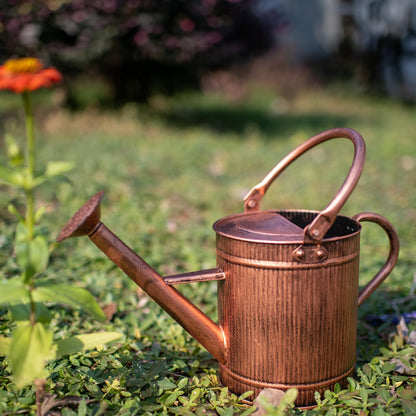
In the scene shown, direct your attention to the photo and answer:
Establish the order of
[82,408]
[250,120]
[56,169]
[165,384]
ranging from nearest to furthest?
1. [56,169]
2. [82,408]
3. [165,384]
4. [250,120]

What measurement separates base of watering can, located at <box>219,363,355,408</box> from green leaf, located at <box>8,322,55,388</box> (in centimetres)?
66

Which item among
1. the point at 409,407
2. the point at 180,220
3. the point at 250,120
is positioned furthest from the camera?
the point at 250,120

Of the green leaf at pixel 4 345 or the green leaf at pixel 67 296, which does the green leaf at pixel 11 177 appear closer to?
the green leaf at pixel 67 296

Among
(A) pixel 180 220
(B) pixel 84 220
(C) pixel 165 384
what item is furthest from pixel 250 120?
(B) pixel 84 220

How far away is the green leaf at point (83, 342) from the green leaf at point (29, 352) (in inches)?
4.2

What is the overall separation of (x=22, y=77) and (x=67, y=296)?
569 millimetres

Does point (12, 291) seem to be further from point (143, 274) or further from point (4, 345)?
point (143, 274)

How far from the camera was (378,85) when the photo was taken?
40.6ft

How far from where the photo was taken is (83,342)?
145 cm

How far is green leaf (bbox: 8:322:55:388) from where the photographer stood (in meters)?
1.27

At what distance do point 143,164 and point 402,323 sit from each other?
320 centimetres

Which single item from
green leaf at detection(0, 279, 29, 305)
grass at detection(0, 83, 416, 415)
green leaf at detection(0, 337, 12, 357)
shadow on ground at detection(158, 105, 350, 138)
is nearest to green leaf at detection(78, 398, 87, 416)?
grass at detection(0, 83, 416, 415)

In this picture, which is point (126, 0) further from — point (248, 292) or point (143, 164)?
point (248, 292)

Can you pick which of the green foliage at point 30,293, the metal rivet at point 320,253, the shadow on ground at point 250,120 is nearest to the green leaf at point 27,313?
the green foliage at point 30,293
